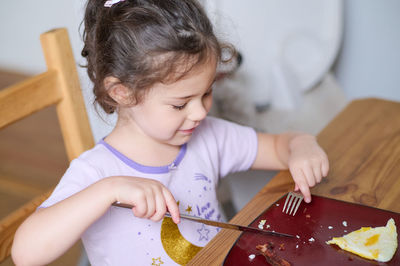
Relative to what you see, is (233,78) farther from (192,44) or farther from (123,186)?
(123,186)

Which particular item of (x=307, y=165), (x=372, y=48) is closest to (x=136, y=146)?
(x=307, y=165)

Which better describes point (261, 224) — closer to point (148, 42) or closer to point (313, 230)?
point (313, 230)

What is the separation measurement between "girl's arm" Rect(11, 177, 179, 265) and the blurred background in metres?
0.56

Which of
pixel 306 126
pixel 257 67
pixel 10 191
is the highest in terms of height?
pixel 257 67

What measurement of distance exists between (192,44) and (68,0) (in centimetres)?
41

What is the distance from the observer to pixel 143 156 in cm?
91

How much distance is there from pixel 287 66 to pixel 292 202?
114cm

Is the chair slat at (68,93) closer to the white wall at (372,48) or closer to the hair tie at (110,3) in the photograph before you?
the hair tie at (110,3)

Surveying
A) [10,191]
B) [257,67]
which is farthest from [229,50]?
[10,191]

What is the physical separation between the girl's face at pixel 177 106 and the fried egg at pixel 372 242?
318 mm

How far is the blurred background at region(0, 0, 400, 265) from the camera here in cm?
168

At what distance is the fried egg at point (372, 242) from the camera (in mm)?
683

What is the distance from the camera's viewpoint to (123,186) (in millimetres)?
704

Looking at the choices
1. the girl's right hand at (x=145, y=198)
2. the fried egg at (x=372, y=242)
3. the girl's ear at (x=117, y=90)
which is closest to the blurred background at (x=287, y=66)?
the girl's ear at (x=117, y=90)
